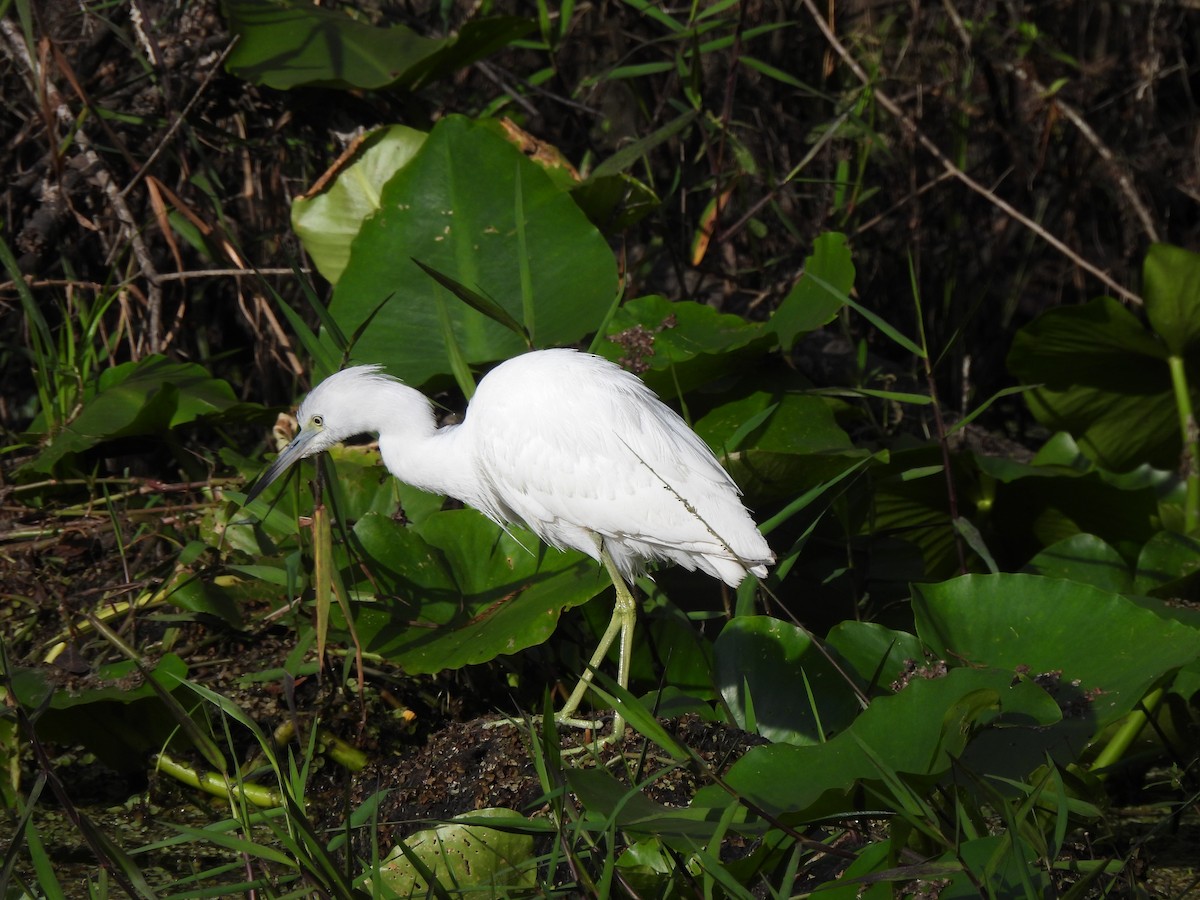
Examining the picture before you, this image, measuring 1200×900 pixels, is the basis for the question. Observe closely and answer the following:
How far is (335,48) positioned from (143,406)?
1.24 metres

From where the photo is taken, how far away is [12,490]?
3166 mm

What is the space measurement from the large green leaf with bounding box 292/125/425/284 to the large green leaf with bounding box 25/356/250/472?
1.85 ft

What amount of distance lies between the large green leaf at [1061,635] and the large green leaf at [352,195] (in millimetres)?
2032

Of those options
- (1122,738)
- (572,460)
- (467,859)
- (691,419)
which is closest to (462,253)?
(691,419)

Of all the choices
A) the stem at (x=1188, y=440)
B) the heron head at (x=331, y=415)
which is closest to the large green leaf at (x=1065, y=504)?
the stem at (x=1188, y=440)

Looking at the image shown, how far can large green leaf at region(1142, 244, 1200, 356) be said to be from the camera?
9.55ft

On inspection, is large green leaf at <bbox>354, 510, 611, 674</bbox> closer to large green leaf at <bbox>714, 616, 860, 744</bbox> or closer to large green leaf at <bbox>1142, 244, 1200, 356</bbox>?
large green leaf at <bbox>714, 616, 860, 744</bbox>

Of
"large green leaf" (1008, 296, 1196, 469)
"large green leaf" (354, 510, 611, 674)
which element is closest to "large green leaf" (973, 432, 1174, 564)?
"large green leaf" (1008, 296, 1196, 469)

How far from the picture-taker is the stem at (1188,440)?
10.5 feet

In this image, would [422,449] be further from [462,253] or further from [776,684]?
[776,684]

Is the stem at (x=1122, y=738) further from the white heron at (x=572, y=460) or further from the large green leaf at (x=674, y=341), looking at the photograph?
the large green leaf at (x=674, y=341)

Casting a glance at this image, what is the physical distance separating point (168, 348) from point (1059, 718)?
290 cm

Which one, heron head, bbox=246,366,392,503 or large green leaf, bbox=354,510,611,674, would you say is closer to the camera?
large green leaf, bbox=354,510,611,674

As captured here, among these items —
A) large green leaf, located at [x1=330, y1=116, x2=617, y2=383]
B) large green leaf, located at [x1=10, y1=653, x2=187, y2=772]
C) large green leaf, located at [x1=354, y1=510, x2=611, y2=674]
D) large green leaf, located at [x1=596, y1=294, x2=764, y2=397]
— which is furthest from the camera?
large green leaf, located at [x1=330, y1=116, x2=617, y2=383]
